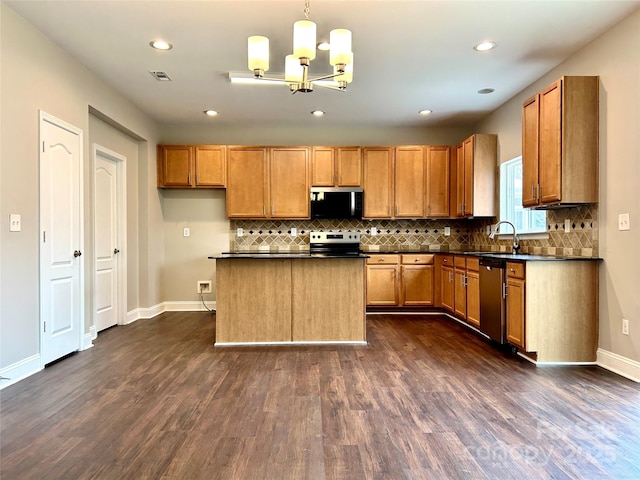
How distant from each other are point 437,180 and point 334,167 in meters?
1.58

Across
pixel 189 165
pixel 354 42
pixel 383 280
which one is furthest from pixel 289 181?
pixel 354 42

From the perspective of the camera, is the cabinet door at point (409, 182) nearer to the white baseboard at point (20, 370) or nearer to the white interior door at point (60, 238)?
the white interior door at point (60, 238)

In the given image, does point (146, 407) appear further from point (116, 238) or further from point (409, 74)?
Answer: point (409, 74)

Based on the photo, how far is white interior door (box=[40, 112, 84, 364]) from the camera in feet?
10.6

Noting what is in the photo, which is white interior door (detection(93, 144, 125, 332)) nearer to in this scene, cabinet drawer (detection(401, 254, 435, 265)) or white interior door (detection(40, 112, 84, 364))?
white interior door (detection(40, 112, 84, 364))

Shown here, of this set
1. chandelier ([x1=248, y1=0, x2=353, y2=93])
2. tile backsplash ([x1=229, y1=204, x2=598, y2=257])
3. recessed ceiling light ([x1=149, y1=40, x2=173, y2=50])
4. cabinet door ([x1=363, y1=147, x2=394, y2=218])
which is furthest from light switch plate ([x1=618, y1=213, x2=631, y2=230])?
recessed ceiling light ([x1=149, y1=40, x2=173, y2=50])

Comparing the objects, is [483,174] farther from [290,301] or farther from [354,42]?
[290,301]

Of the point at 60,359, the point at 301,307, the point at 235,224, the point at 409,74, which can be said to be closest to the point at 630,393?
the point at 301,307

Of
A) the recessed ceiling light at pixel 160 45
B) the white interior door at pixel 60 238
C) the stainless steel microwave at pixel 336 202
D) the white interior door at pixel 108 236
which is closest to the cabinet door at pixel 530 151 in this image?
the stainless steel microwave at pixel 336 202

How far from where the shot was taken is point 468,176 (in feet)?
17.4

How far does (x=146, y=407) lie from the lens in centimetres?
245

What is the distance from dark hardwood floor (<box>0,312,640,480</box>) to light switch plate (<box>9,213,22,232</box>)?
116cm

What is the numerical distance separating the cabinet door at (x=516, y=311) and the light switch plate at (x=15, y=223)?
163 inches

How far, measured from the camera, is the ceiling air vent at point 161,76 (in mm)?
4004
